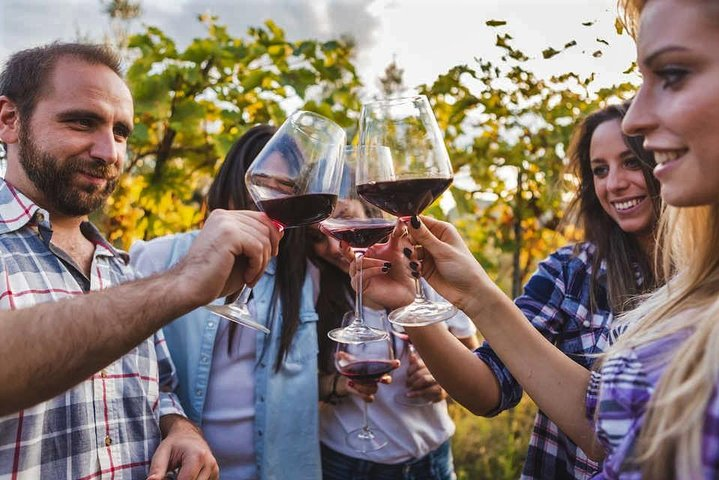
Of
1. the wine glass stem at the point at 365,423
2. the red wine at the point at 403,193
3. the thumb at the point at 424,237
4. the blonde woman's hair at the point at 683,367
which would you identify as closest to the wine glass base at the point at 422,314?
the thumb at the point at 424,237

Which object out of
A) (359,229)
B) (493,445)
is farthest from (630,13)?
(493,445)

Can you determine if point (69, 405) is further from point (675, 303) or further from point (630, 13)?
point (630, 13)

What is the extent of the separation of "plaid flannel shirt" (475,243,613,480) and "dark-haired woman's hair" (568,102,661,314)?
4cm

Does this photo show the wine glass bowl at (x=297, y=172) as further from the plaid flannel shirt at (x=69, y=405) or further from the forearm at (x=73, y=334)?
the plaid flannel shirt at (x=69, y=405)

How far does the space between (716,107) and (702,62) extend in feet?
0.30

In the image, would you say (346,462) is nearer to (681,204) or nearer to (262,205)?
(262,205)

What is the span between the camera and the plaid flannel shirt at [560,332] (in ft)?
6.63

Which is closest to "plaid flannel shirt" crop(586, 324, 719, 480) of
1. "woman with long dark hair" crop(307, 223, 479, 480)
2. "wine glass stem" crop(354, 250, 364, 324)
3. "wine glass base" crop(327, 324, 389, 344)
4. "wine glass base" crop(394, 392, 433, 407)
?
"wine glass base" crop(327, 324, 389, 344)

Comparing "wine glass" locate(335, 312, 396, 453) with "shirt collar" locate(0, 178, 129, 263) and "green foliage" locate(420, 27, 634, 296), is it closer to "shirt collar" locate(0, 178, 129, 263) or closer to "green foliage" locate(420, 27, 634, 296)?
"shirt collar" locate(0, 178, 129, 263)

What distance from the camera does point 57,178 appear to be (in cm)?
206

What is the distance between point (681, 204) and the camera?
3.82 feet

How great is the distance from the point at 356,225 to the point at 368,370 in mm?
729

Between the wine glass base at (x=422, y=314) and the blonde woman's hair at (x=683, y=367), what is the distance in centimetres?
53

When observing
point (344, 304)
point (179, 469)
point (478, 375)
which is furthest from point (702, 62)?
point (344, 304)
